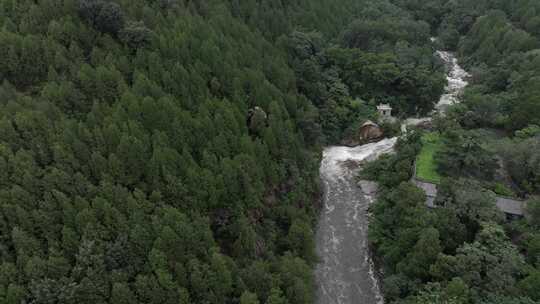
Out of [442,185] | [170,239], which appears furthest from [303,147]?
[170,239]

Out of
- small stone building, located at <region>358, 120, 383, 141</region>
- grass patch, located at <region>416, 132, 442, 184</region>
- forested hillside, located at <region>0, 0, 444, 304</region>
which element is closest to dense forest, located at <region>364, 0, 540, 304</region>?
grass patch, located at <region>416, 132, 442, 184</region>

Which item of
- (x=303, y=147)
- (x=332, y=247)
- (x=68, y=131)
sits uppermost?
(x=68, y=131)

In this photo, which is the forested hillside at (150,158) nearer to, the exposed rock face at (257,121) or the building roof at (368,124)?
the exposed rock face at (257,121)

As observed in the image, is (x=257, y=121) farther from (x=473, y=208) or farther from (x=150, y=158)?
(x=473, y=208)

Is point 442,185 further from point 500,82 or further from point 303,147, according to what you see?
point 500,82

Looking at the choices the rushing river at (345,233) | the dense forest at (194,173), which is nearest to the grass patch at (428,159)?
the dense forest at (194,173)
